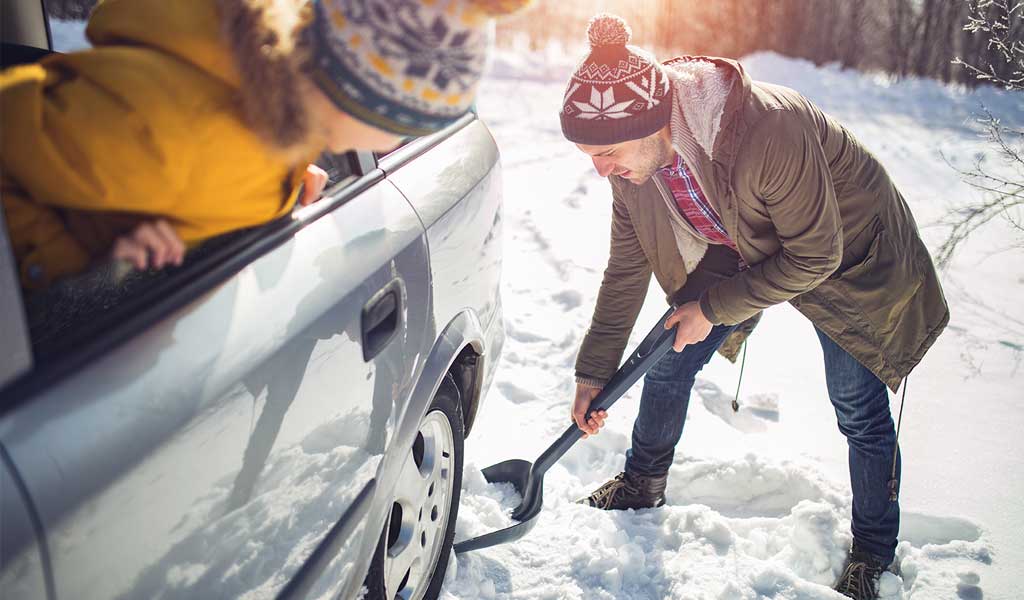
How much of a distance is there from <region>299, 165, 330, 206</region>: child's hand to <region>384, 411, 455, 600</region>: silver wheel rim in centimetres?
67

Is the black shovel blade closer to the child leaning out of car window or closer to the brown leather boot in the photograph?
the brown leather boot

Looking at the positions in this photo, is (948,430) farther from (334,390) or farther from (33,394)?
(33,394)

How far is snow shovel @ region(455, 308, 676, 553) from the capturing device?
2.35 meters

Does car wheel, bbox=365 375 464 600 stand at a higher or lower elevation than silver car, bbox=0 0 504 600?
lower

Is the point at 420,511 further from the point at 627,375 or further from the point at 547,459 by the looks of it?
the point at 627,375

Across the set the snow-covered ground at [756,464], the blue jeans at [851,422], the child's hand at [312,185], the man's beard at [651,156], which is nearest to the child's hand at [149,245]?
the child's hand at [312,185]

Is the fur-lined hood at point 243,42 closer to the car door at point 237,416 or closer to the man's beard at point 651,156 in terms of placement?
the car door at point 237,416

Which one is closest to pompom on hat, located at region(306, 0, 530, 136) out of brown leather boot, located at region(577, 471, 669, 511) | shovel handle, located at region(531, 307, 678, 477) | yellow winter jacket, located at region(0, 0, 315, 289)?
yellow winter jacket, located at region(0, 0, 315, 289)

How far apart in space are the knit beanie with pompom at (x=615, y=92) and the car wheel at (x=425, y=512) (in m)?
0.81

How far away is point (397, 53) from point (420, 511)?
132 centimetres

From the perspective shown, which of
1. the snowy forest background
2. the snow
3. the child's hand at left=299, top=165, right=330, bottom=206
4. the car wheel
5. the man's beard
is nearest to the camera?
the child's hand at left=299, top=165, right=330, bottom=206

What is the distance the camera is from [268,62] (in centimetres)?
101

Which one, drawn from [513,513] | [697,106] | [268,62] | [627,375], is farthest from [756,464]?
[268,62]

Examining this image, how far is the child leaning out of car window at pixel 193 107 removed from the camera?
938 mm
